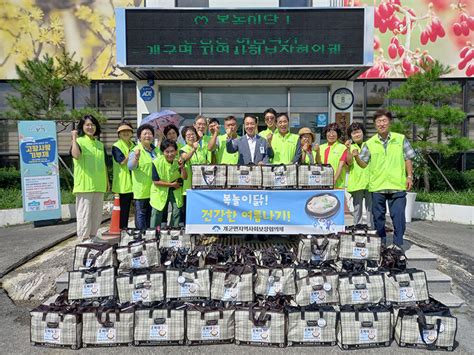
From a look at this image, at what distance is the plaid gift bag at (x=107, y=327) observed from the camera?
11.2ft

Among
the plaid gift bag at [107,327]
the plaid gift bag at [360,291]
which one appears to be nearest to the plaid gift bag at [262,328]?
the plaid gift bag at [360,291]

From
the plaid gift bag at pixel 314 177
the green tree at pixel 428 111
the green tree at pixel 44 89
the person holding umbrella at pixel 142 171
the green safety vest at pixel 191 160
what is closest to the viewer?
the plaid gift bag at pixel 314 177

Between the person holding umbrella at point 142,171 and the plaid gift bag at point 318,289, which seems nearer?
the plaid gift bag at point 318,289

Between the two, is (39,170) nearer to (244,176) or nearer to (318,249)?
(244,176)

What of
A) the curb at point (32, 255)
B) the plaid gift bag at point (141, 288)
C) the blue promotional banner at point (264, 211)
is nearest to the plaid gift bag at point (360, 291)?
the blue promotional banner at point (264, 211)

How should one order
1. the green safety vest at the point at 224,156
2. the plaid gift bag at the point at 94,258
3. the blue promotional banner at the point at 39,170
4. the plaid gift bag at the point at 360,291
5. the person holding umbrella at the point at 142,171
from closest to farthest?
the plaid gift bag at the point at 360,291, the plaid gift bag at the point at 94,258, the person holding umbrella at the point at 142,171, the green safety vest at the point at 224,156, the blue promotional banner at the point at 39,170

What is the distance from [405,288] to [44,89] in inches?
359

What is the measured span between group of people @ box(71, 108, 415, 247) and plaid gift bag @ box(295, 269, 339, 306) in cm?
150

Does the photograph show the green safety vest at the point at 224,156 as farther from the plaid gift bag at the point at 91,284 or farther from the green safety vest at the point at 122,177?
the plaid gift bag at the point at 91,284

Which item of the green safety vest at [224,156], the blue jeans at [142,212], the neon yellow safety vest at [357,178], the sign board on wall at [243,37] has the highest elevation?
the sign board on wall at [243,37]

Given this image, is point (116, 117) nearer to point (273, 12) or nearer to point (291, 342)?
point (273, 12)

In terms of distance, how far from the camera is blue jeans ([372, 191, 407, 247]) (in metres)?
4.69

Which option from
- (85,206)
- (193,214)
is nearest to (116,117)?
(85,206)

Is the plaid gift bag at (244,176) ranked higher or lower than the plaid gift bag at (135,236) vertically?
higher
